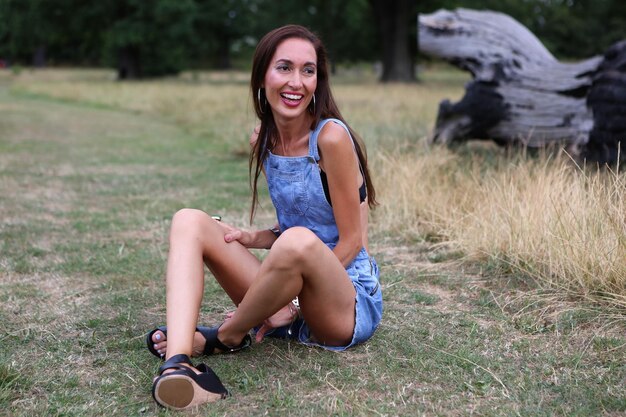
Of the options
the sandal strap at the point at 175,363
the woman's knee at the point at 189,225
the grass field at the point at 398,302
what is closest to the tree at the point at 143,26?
the grass field at the point at 398,302

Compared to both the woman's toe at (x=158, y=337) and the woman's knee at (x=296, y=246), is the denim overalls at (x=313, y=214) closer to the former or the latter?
the woman's knee at (x=296, y=246)

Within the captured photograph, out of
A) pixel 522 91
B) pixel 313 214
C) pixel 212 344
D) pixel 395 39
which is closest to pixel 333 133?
pixel 313 214

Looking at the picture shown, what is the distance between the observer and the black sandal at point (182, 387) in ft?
7.89

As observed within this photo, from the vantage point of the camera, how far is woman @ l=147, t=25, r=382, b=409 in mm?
2676

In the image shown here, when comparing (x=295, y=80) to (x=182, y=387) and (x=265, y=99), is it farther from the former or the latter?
(x=182, y=387)

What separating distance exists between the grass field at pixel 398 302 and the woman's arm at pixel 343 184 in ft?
1.55

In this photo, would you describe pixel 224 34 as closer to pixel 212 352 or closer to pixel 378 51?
pixel 378 51

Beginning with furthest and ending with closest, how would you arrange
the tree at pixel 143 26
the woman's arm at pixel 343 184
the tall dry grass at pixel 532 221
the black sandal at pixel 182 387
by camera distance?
1. the tree at pixel 143 26
2. the tall dry grass at pixel 532 221
3. the woman's arm at pixel 343 184
4. the black sandal at pixel 182 387

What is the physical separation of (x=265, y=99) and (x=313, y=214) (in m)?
0.55

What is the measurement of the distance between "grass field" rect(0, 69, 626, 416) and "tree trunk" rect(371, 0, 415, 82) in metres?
20.8

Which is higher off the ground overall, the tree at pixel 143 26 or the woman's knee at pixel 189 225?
the tree at pixel 143 26

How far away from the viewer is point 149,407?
250 cm

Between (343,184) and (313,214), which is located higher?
(343,184)

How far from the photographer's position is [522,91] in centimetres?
738
